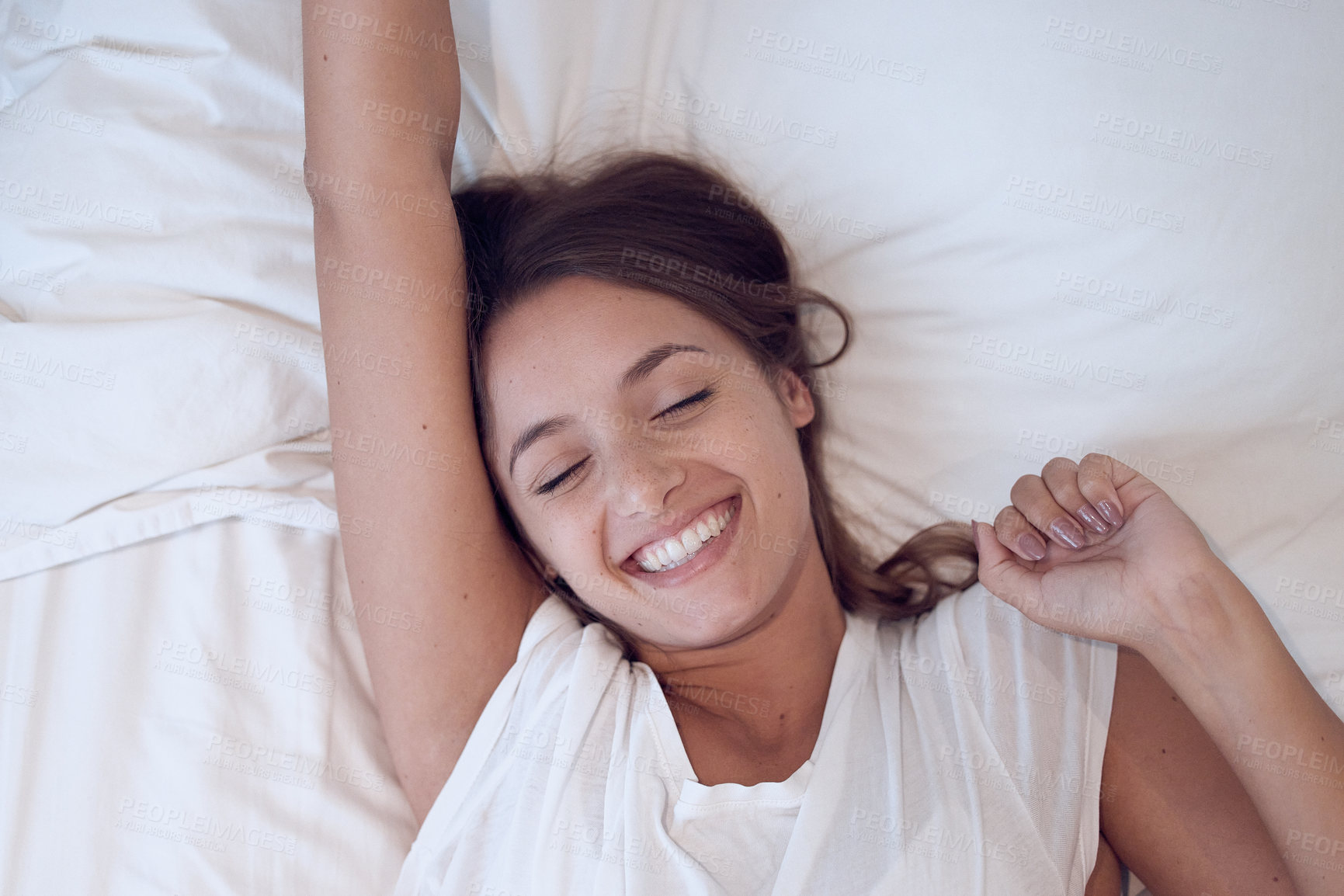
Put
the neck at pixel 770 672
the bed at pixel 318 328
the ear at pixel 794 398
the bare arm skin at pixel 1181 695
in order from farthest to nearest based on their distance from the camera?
the ear at pixel 794 398 → the neck at pixel 770 672 → the bed at pixel 318 328 → the bare arm skin at pixel 1181 695

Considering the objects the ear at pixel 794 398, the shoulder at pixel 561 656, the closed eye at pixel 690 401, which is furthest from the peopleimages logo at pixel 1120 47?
the shoulder at pixel 561 656

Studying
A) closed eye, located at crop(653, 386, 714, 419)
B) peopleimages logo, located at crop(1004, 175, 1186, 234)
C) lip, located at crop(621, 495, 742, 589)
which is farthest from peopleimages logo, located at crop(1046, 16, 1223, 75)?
lip, located at crop(621, 495, 742, 589)

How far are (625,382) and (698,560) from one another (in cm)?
31

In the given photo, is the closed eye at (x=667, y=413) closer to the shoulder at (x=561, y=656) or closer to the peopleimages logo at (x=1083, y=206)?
the shoulder at (x=561, y=656)

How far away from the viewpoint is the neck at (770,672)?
5.77 feet

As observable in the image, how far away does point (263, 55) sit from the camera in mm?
1817

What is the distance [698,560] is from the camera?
1.63 m

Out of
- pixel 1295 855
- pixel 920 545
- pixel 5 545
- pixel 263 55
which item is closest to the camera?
pixel 1295 855

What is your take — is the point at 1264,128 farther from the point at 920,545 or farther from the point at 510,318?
the point at 510,318

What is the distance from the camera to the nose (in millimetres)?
1565

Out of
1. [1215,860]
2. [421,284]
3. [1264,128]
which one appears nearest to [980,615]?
[1215,860]

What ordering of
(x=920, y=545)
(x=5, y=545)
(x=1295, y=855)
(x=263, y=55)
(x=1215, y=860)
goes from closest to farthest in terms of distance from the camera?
(x=1295, y=855) → (x=1215, y=860) → (x=5, y=545) → (x=263, y=55) → (x=920, y=545)

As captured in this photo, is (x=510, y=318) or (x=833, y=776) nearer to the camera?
(x=833, y=776)

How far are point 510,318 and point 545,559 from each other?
42 centimetres
